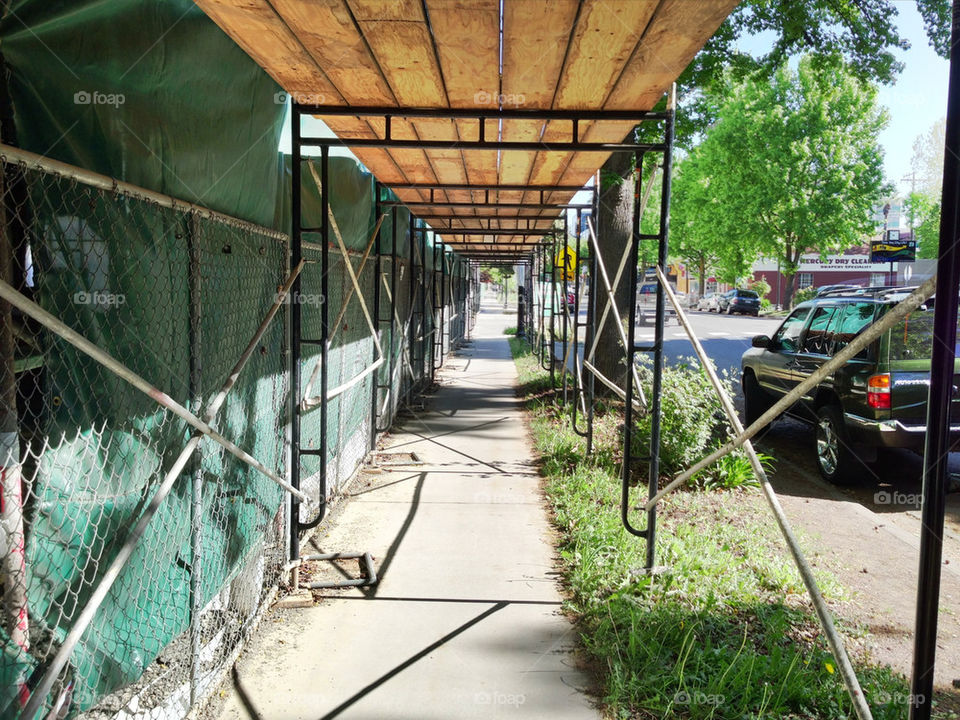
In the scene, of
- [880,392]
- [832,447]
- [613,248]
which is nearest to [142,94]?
[880,392]

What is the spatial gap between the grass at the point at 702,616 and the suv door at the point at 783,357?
2.59 meters

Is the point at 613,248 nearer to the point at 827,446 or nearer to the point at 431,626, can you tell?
the point at 827,446

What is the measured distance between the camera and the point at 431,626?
4.20 meters

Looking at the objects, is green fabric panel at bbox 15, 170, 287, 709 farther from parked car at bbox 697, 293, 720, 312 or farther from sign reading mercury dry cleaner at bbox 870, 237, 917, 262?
parked car at bbox 697, 293, 720, 312

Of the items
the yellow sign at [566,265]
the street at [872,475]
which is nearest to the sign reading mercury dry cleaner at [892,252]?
the yellow sign at [566,265]

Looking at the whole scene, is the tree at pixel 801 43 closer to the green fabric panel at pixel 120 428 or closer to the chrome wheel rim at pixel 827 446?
the chrome wheel rim at pixel 827 446

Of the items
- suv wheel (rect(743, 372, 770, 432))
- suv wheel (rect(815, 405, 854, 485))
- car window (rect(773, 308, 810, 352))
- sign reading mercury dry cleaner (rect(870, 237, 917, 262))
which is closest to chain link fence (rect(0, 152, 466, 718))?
suv wheel (rect(815, 405, 854, 485))

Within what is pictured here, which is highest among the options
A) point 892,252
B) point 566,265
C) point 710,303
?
point 892,252

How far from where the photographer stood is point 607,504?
20.3 feet

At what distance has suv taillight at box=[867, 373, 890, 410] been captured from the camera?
6.52 metres

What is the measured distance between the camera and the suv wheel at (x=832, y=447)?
7.10 m

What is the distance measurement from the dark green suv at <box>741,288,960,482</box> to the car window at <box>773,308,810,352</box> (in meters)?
0.06

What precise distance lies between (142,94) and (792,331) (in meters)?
8.30

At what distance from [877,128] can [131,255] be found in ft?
122
